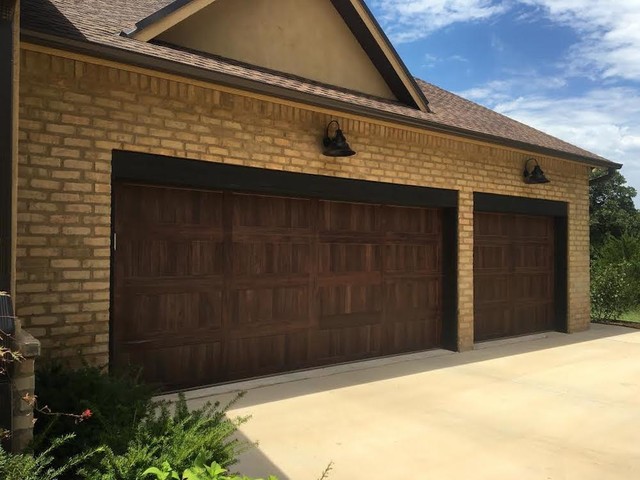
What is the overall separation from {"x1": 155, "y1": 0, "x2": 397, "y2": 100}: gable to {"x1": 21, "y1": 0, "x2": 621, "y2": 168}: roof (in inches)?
11.2

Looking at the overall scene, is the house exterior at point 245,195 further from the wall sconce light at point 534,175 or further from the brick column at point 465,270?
the wall sconce light at point 534,175

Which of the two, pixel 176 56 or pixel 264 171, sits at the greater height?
pixel 176 56

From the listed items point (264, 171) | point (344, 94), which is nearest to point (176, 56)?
point (264, 171)

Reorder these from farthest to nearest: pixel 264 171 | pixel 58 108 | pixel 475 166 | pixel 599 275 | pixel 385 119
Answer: pixel 599 275 < pixel 475 166 < pixel 385 119 < pixel 264 171 < pixel 58 108

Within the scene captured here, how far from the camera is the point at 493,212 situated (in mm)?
9133

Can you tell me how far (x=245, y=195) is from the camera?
21.0ft

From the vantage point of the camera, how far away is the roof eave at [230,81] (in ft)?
15.1

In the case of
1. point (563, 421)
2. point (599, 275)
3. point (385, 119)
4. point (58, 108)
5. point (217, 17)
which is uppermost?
point (217, 17)

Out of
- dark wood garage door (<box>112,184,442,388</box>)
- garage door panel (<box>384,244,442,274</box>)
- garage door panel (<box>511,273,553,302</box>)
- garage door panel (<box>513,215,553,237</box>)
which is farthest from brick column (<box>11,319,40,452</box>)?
garage door panel (<box>513,215,553,237</box>)

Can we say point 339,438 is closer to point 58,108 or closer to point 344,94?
point 58,108

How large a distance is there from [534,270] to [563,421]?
5.34 m

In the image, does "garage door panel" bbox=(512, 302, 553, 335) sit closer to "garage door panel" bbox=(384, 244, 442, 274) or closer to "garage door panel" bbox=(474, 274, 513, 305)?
"garage door panel" bbox=(474, 274, 513, 305)

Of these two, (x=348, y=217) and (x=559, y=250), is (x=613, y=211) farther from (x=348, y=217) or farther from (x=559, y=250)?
(x=348, y=217)

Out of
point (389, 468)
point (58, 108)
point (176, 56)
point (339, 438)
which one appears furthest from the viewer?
point (176, 56)
